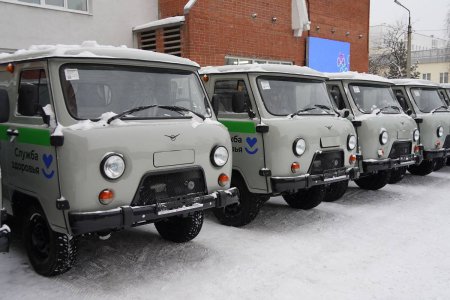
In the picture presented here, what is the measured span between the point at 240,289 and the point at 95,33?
9094 mm

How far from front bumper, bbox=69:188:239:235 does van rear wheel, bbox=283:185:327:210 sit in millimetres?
2914

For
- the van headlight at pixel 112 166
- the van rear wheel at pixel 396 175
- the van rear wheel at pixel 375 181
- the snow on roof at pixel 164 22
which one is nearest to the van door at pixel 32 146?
the van headlight at pixel 112 166

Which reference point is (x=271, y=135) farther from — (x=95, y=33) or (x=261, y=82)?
(x=95, y=33)

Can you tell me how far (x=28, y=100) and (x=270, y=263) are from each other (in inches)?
118

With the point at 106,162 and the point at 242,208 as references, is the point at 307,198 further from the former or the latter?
the point at 106,162

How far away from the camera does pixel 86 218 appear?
399 cm

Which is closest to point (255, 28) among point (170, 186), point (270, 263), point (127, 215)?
point (270, 263)

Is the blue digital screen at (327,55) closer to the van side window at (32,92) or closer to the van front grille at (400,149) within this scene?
the van front grille at (400,149)

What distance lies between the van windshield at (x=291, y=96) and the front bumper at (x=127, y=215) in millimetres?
1989

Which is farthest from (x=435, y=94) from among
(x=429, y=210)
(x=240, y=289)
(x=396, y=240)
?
(x=240, y=289)

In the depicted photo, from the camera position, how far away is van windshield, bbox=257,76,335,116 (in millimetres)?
6223

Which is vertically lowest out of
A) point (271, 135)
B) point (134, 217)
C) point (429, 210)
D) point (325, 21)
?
point (429, 210)

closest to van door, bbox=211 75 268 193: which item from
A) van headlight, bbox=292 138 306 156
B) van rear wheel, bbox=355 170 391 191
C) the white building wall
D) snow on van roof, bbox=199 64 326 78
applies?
snow on van roof, bbox=199 64 326 78

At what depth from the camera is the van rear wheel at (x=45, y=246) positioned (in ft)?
14.4
